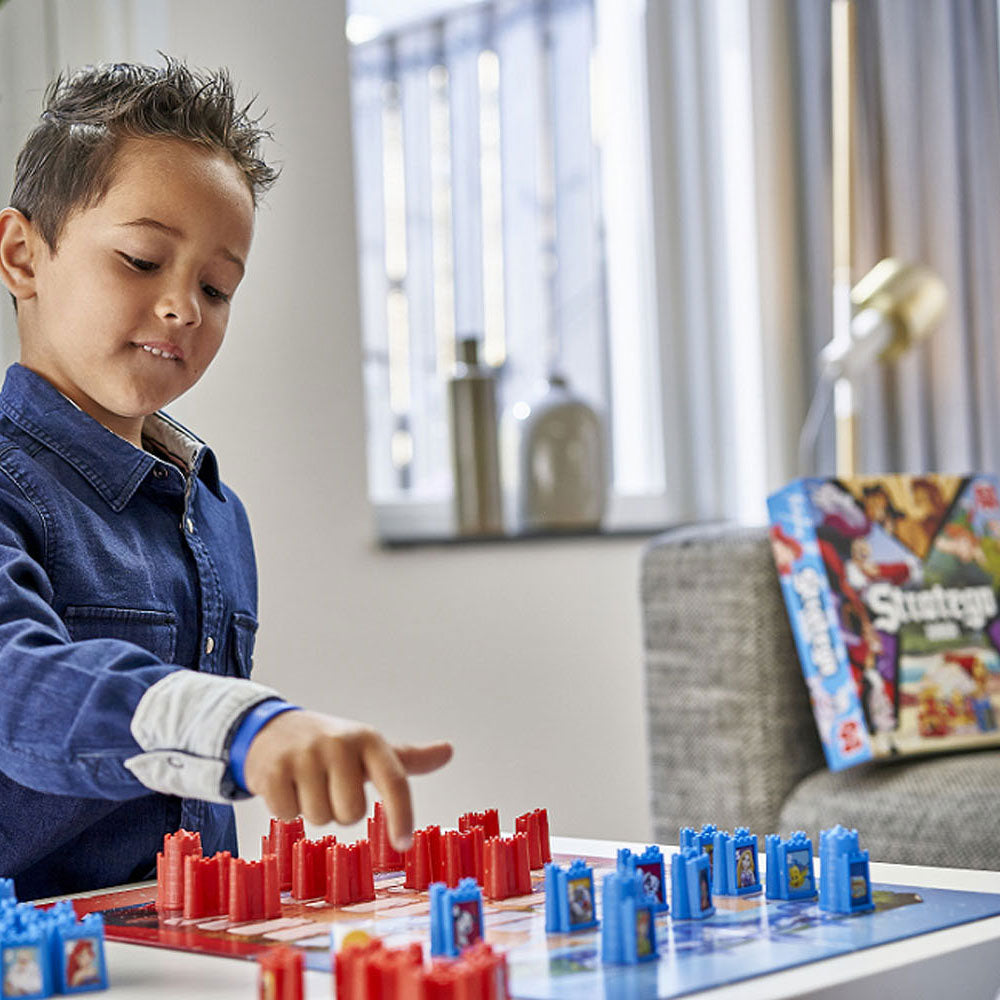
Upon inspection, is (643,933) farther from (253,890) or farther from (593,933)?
(253,890)

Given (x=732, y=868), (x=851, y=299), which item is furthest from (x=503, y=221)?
(x=732, y=868)

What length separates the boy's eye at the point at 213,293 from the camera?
0.99 meters

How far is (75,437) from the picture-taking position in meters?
0.99

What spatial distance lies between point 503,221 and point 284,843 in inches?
85.3

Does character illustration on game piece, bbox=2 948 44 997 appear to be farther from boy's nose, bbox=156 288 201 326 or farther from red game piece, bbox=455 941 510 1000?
boy's nose, bbox=156 288 201 326

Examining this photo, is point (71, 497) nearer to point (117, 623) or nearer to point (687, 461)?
point (117, 623)

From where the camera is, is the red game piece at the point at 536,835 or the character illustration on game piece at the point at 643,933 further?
the red game piece at the point at 536,835

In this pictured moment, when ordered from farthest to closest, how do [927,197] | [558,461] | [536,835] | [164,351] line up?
[927,197]
[558,461]
[164,351]
[536,835]

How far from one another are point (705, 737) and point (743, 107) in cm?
140

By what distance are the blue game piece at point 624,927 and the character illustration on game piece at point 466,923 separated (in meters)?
0.05

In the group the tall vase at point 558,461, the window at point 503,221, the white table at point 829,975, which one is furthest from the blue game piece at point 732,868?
the window at point 503,221

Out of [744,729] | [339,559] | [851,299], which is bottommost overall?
[744,729]

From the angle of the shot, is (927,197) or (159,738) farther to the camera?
(927,197)

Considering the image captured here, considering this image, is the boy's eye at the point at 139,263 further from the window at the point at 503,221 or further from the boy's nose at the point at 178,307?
the window at the point at 503,221
